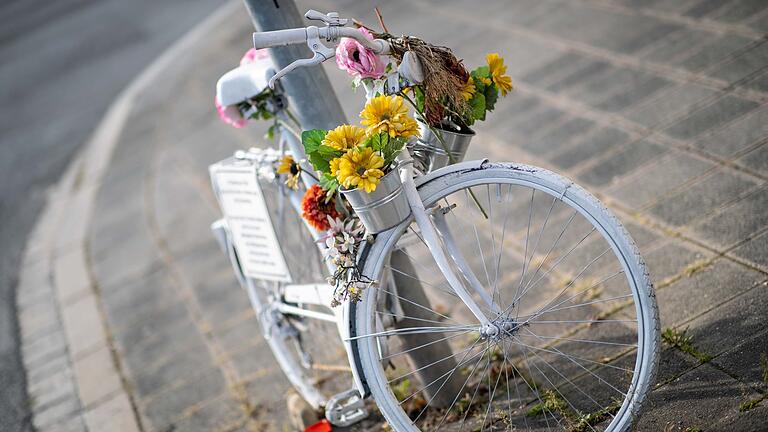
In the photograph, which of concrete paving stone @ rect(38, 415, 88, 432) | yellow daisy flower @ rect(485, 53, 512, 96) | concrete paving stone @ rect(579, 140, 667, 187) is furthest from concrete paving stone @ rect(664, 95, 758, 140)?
concrete paving stone @ rect(38, 415, 88, 432)

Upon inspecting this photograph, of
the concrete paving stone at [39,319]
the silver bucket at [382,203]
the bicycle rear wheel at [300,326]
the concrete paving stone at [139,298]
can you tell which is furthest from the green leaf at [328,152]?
the concrete paving stone at [39,319]

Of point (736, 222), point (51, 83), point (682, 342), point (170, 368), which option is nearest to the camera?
point (682, 342)

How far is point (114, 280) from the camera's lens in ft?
18.5

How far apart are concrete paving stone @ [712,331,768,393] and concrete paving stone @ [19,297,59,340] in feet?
13.2

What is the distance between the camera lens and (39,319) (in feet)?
18.5

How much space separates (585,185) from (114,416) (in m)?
2.55

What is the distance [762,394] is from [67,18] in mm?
10923

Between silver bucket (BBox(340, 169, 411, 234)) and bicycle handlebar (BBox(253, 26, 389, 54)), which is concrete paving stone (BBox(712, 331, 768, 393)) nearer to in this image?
silver bucket (BBox(340, 169, 411, 234))

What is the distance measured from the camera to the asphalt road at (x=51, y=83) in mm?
6887

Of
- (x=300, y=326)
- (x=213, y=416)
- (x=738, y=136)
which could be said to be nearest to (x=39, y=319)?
(x=213, y=416)

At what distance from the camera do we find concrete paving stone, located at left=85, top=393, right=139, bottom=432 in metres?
4.18

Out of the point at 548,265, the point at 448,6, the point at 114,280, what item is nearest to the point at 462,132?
the point at 548,265

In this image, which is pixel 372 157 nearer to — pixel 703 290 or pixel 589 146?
pixel 703 290

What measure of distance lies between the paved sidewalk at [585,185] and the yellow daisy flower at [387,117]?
3.96 ft
